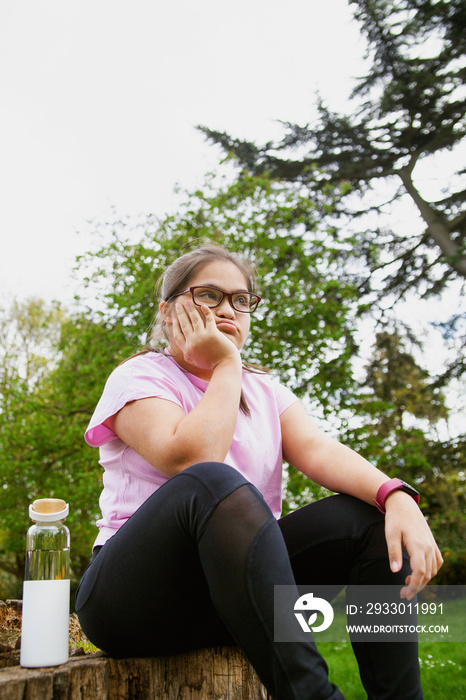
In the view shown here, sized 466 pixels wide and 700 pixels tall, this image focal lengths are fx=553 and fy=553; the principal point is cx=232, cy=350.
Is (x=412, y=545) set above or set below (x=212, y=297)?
below

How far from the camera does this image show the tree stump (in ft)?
3.98

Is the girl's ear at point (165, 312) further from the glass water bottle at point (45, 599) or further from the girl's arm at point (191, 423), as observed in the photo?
the glass water bottle at point (45, 599)

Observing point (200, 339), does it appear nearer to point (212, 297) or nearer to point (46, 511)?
point (212, 297)

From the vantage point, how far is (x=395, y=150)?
9.45m

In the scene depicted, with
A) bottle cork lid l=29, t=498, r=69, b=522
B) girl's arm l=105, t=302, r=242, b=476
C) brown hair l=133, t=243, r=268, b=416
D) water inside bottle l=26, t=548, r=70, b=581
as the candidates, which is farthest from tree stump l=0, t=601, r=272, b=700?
brown hair l=133, t=243, r=268, b=416

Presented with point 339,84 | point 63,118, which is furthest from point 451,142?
point 63,118

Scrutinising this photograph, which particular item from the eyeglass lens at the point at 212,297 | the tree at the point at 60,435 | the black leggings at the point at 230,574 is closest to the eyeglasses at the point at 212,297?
the eyeglass lens at the point at 212,297

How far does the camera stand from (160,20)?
8961mm

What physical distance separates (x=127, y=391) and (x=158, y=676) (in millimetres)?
724

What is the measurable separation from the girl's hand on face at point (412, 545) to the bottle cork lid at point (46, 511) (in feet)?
2.62

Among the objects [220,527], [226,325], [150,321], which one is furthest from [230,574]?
[150,321]

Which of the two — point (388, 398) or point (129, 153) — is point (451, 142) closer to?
point (388, 398)

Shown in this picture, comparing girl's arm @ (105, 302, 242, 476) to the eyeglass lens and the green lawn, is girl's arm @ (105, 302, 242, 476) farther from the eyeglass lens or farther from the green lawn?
the green lawn

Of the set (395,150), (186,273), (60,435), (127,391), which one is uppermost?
(395,150)
